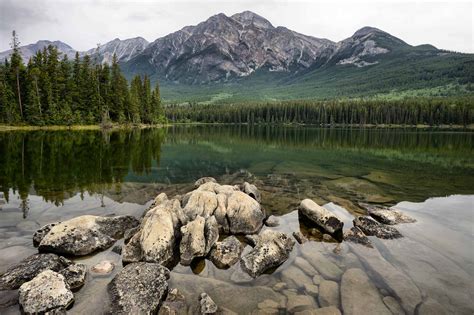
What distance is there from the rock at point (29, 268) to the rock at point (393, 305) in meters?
12.2

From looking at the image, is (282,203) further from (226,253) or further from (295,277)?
(295,277)

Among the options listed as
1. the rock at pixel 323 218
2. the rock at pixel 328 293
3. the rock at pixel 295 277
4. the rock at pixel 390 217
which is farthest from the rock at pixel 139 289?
the rock at pixel 390 217

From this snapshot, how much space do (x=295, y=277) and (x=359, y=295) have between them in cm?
242

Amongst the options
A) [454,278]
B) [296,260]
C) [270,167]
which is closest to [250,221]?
[296,260]

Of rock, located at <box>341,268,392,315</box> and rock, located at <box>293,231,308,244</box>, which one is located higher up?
rock, located at <box>293,231,308,244</box>

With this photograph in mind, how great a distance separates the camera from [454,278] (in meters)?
11.9

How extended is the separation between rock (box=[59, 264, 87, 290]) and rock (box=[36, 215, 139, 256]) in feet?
6.84

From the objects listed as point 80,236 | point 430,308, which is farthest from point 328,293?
point 80,236

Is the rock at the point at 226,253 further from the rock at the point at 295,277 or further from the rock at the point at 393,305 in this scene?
the rock at the point at 393,305

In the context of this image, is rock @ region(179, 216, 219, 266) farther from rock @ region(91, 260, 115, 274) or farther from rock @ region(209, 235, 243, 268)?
rock @ region(91, 260, 115, 274)

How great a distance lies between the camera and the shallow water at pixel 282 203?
11.2 meters

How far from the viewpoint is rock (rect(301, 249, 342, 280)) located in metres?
12.1

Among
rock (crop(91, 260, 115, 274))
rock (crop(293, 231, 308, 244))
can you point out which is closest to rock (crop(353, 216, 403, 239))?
rock (crop(293, 231, 308, 244))

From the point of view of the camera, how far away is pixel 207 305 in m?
9.67
